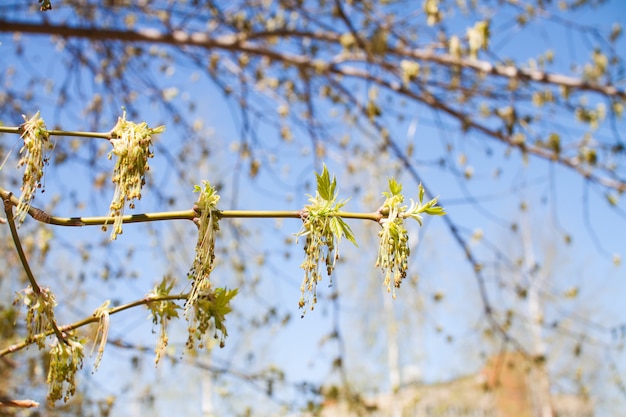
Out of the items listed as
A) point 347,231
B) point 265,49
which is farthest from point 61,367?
point 265,49

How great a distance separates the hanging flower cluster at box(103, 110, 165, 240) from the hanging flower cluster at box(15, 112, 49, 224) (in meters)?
0.10

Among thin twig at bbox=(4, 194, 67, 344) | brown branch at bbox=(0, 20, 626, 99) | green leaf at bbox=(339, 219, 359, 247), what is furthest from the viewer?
brown branch at bbox=(0, 20, 626, 99)

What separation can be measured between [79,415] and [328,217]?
104 inches

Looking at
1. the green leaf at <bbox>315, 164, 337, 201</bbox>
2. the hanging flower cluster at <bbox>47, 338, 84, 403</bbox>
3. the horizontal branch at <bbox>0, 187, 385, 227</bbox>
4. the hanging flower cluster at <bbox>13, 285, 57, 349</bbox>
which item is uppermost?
the green leaf at <bbox>315, 164, 337, 201</bbox>

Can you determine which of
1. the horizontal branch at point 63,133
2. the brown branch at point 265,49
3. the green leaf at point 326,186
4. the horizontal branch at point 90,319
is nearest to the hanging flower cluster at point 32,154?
the horizontal branch at point 63,133

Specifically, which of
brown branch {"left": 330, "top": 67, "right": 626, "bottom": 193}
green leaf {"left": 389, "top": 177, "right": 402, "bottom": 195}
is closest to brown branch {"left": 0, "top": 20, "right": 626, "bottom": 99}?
brown branch {"left": 330, "top": 67, "right": 626, "bottom": 193}

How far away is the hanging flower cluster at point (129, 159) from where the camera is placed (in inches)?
33.9

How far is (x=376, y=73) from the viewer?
333 cm

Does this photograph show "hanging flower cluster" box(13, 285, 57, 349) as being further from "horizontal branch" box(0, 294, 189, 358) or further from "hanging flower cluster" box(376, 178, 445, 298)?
"hanging flower cluster" box(376, 178, 445, 298)

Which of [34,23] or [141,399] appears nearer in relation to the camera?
[141,399]

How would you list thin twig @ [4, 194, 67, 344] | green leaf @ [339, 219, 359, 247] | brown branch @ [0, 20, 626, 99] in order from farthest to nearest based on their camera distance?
brown branch @ [0, 20, 626, 99], green leaf @ [339, 219, 359, 247], thin twig @ [4, 194, 67, 344]

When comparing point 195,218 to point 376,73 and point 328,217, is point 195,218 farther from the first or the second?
point 376,73

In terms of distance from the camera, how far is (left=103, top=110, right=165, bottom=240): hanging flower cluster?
0.86 meters

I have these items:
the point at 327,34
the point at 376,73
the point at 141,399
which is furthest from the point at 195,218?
the point at 327,34
